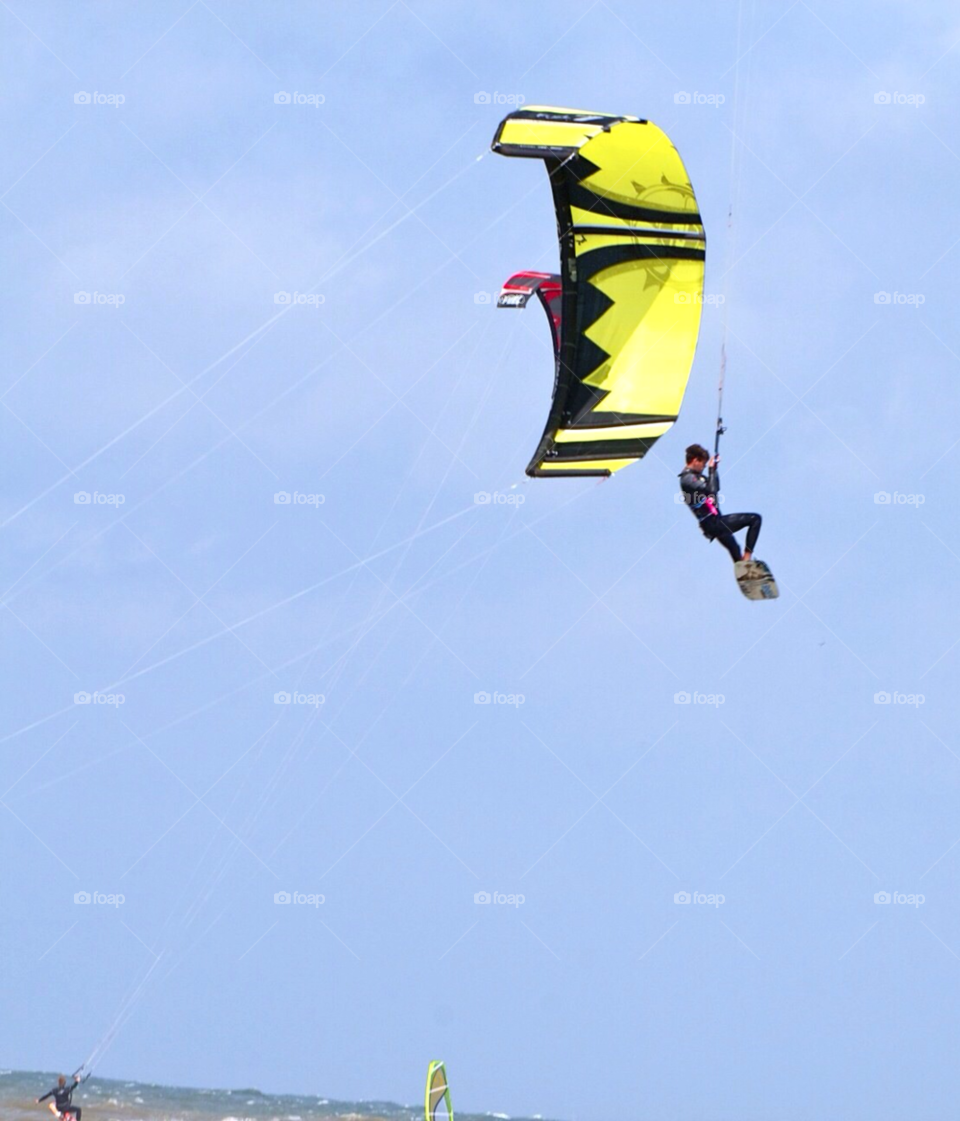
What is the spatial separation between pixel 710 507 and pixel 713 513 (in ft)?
0.21

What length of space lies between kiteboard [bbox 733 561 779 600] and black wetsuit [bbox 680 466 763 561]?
13 centimetres

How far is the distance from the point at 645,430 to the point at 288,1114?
129 feet

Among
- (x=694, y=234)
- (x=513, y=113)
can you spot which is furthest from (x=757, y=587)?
(x=513, y=113)

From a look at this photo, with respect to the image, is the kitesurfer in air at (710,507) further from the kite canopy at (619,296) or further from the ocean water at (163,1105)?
the ocean water at (163,1105)

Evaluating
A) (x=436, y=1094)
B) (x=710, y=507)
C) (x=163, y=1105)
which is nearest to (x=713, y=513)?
(x=710, y=507)

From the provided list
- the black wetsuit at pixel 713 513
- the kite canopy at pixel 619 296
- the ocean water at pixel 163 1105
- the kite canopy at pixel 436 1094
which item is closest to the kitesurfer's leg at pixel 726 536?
the black wetsuit at pixel 713 513

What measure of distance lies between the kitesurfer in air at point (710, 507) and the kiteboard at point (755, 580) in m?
0.09

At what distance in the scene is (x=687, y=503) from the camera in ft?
64.9

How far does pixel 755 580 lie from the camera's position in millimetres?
19781

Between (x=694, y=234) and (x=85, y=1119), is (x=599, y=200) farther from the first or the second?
(x=85, y=1119)

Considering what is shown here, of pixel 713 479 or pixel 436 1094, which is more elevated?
pixel 713 479

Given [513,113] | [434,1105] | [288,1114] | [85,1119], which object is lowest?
[288,1114]

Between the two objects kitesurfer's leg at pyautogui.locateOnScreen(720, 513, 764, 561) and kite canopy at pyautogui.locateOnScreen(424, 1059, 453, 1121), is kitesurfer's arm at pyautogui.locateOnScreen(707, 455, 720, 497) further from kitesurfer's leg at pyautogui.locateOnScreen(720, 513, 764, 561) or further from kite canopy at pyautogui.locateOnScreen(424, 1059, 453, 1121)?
kite canopy at pyautogui.locateOnScreen(424, 1059, 453, 1121)

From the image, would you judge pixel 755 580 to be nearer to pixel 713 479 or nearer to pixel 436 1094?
pixel 713 479
